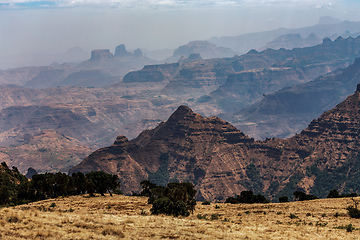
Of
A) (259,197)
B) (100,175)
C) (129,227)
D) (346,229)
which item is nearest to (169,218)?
(129,227)

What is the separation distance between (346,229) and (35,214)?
1803 inches

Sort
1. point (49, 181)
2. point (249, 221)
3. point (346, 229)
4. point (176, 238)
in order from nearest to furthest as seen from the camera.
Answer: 1. point (176, 238)
2. point (346, 229)
3. point (249, 221)
4. point (49, 181)

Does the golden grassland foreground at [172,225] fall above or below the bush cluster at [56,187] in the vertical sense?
above

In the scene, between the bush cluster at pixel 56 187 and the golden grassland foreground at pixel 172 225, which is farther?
the bush cluster at pixel 56 187

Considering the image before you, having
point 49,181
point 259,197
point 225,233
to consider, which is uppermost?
point 225,233

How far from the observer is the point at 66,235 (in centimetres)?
4869

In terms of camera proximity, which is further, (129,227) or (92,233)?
(129,227)

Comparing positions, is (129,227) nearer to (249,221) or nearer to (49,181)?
(249,221)

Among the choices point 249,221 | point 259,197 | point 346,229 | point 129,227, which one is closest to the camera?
point 129,227

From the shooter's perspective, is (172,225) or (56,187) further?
(56,187)

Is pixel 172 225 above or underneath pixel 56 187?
above

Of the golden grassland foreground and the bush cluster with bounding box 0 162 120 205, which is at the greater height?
the golden grassland foreground

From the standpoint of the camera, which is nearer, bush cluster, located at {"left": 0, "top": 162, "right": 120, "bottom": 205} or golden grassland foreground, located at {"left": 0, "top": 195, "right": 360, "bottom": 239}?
golden grassland foreground, located at {"left": 0, "top": 195, "right": 360, "bottom": 239}

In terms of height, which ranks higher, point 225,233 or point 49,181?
point 225,233
